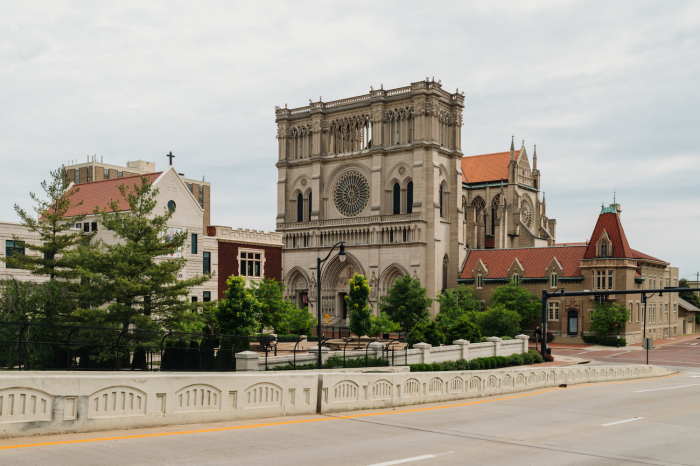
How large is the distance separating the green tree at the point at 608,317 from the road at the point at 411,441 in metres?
48.9

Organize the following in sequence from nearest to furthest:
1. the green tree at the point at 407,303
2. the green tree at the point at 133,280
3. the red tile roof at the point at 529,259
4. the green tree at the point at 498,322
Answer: the green tree at the point at 133,280 < the green tree at the point at 498,322 < the green tree at the point at 407,303 < the red tile roof at the point at 529,259

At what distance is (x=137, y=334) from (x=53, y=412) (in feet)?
70.6

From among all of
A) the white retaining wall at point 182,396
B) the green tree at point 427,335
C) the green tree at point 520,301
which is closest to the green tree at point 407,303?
the green tree at point 520,301

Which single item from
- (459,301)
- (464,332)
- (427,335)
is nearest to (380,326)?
(464,332)

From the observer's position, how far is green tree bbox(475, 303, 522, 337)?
66000mm

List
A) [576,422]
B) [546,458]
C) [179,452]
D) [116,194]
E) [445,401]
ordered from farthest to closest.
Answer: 1. [116,194]
2. [445,401]
3. [576,422]
4. [546,458]
5. [179,452]

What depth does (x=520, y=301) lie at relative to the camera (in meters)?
72.4

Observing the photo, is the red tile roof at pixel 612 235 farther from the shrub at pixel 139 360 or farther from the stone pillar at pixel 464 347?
the shrub at pixel 139 360

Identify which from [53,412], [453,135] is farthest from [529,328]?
[53,412]

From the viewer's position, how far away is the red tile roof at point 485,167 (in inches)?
3634

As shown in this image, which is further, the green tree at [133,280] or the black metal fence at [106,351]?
the green tree at [133,280]

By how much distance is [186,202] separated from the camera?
51.2 meters

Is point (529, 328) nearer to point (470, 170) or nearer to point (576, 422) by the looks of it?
point (470, 170)

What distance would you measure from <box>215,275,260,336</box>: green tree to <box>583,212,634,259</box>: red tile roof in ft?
137
